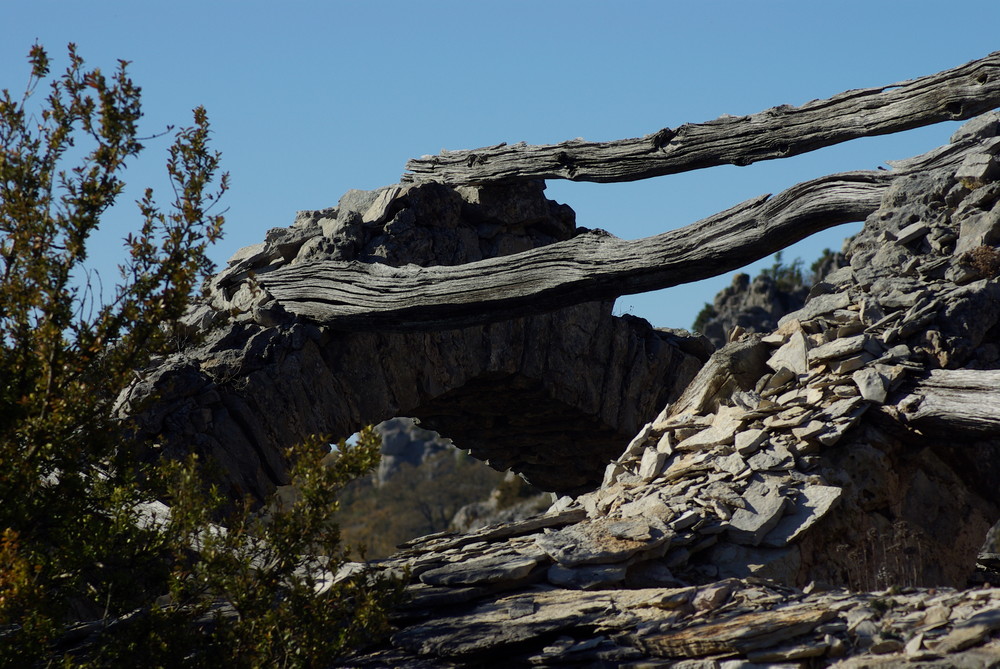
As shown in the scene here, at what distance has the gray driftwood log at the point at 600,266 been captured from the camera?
571 cm

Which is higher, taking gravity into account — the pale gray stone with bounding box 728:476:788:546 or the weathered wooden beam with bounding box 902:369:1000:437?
the weathered wooden beam with bounding box 902:369:1000:437

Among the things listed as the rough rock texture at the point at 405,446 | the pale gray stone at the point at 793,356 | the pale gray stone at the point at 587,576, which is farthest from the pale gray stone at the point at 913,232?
the rough rock texture at the point at 405,446

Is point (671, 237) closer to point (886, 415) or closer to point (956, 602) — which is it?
point (886, 415)

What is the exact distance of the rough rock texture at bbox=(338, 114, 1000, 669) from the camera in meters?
4.04

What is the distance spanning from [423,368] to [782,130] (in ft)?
11.7

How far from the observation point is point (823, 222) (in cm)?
575

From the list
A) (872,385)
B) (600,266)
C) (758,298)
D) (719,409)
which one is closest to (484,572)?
(600,266)

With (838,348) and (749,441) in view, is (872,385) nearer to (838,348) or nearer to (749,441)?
(838,348)

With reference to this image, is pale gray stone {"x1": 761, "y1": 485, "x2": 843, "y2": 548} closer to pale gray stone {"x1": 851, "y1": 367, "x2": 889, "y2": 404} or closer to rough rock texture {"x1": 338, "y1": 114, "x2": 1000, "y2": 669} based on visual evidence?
rough rock texture {"x1": 338, "y1": 114, "x2": 1000, "y2": 669}

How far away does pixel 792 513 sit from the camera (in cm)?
549

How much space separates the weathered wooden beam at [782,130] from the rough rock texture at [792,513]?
2.35 ft

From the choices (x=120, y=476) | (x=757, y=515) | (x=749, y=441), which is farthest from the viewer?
(x=749, y=441)

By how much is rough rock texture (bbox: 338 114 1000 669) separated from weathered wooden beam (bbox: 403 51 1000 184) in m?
0.72

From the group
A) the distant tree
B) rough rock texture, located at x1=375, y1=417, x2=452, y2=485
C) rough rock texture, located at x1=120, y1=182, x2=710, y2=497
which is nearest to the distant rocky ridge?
rough rock texture, located at x1=120, y1=182, x2=710, y2=497
